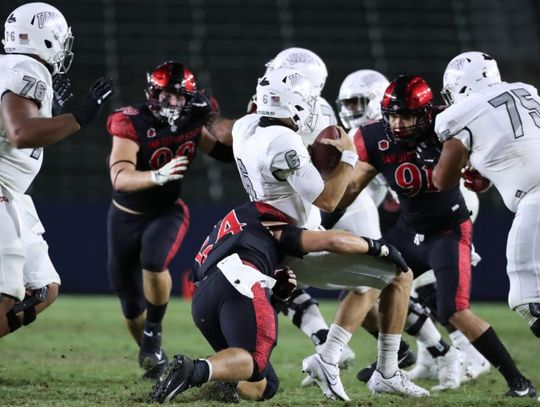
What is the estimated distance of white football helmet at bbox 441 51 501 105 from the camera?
4738 mm

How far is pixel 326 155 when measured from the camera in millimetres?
4609

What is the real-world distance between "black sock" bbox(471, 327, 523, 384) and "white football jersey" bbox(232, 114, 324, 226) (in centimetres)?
120

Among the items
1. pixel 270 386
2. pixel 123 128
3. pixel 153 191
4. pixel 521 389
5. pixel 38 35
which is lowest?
pixel 521 389

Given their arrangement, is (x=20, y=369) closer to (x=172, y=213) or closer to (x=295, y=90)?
(x=172, y=213)

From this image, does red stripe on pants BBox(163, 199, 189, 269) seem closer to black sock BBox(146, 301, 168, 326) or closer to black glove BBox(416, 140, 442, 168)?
black sock BBox(146, 301, 168, 326)

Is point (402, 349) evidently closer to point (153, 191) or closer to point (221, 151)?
point (221, 151)

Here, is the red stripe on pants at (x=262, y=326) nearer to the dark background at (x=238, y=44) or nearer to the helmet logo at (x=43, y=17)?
the helmet logo at (x=43, y=17)

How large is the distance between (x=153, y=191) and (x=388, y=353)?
1.79m

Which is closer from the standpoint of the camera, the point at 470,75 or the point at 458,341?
the point at 470,75

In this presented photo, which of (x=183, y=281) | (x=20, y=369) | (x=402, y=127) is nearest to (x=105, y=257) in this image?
(x=183, y=281)

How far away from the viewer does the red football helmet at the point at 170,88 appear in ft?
18.3

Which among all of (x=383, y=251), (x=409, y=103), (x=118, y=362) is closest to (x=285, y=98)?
(x=383, y=251)

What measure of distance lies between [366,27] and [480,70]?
10.3 meters

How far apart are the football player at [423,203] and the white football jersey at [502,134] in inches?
26.2
